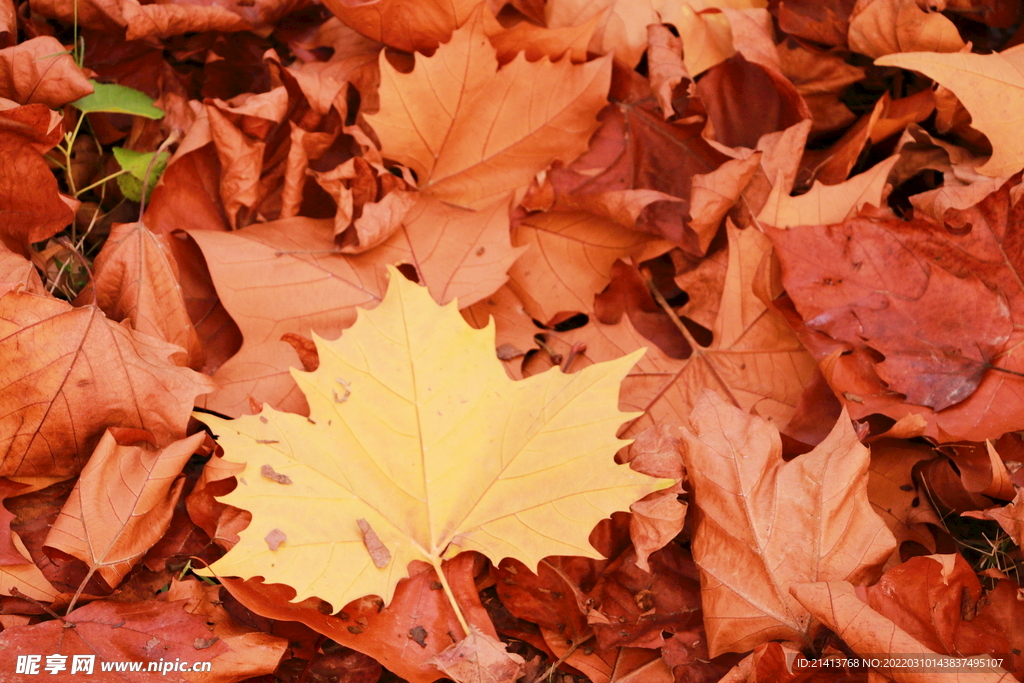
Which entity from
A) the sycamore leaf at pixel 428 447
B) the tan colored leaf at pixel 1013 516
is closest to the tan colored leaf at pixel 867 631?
the tan colored leaf at pixel 1013 516

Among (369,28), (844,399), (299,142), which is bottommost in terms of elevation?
(844,399)

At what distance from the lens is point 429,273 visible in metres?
1.48

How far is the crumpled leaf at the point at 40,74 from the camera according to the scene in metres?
1.43

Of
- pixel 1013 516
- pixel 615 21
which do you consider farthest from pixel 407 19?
pixel 1013 516

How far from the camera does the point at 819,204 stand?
A: 4.90 ft

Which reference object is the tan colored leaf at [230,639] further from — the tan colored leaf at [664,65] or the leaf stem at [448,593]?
the tan colored leaf at [664,65]

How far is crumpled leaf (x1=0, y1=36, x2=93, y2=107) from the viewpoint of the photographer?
1435mm

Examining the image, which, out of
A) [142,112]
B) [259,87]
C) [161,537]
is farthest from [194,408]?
[259,87]

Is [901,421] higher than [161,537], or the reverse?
[901,421]

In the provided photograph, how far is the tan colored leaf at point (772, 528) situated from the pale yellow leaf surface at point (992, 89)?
66 cm

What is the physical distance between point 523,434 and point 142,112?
1.09 meters

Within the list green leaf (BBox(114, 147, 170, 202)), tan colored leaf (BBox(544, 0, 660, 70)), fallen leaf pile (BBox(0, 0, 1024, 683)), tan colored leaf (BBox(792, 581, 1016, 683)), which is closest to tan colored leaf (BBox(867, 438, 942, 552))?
fallen leaf pile (BBox(0, 0, 1024, 683))

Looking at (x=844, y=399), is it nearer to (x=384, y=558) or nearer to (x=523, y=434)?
(x=523, y=434)

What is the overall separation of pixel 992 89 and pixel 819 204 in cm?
38
